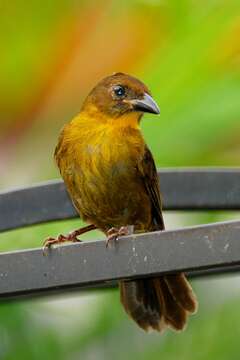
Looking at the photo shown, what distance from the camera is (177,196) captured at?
4477 mm

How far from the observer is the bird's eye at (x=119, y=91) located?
188 inches

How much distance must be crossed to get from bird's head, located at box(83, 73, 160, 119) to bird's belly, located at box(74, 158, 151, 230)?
235 mm

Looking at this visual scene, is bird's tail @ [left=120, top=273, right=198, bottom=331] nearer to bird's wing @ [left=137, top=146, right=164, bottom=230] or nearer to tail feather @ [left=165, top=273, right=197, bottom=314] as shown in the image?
tail feather @ [left=165, top=273, right=197, bottom=314]

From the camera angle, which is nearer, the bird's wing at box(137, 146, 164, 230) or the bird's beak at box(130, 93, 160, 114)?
the bird's beak at box(130, 93, 160, 114)

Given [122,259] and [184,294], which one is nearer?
[122,259]

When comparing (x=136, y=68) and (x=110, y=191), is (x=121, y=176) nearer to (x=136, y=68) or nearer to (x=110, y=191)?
(x=110, y=191)

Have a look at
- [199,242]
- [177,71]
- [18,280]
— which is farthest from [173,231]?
[177,71]

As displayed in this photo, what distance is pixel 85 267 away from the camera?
3160 millimetres

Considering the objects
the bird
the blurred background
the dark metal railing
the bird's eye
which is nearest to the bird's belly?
the bird

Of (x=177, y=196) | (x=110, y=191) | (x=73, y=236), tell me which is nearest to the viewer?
(x=177, y=196)

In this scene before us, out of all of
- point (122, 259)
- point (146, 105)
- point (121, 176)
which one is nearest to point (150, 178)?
point (121, 176)

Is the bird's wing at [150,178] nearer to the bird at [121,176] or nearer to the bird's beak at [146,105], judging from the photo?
the bird at [121,176]

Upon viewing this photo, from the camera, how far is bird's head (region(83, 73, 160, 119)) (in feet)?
15.2

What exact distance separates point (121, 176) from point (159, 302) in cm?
54
